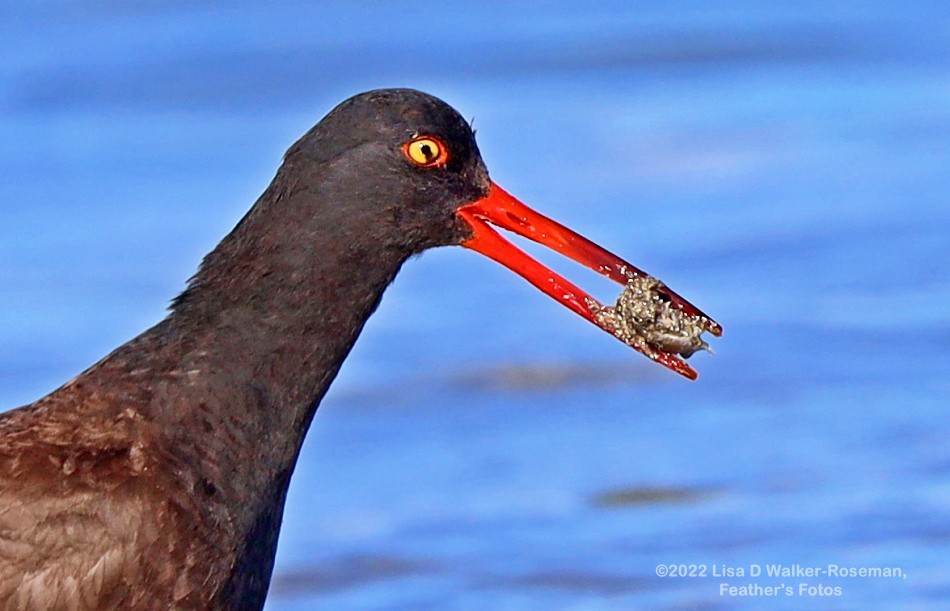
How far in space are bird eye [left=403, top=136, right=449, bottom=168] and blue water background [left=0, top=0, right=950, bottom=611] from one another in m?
2.55

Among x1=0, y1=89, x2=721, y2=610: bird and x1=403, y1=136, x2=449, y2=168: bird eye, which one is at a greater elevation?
x1=403, y1=136, x2=449, y2=168: bird eye

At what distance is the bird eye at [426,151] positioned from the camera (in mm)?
7445

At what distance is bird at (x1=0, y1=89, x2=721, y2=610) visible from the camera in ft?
22.7

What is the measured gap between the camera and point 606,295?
38.6ft

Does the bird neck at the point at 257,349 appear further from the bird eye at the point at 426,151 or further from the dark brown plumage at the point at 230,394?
the bird eye at the point at 426,151

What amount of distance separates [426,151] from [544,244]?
499 millimetres

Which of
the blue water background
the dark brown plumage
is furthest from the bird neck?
the blue water background

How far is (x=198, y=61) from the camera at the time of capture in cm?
1522

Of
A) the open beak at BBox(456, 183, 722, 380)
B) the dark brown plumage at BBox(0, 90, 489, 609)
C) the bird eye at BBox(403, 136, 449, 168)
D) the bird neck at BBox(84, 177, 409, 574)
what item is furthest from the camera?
the open beak at BBox(456, 183, 722, 380)

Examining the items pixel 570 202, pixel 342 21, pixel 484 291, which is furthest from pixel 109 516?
pixel 342 21

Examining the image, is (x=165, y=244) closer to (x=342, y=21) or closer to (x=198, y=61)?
(x=198, y=61)

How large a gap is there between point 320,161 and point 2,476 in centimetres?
137

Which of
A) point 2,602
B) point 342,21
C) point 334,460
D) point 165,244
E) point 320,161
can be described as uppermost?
point 342,21

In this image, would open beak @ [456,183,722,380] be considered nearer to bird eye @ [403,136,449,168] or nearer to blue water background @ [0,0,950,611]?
bird eye @ [403,136,449,168]
